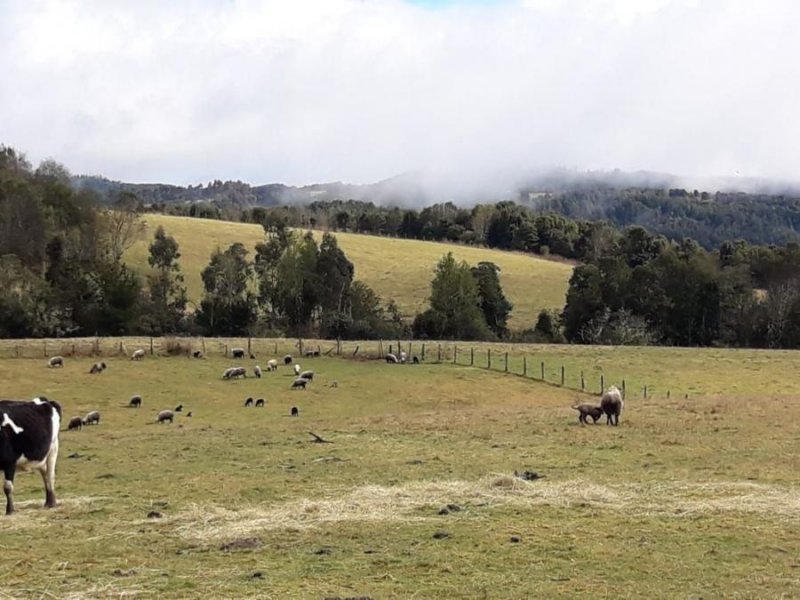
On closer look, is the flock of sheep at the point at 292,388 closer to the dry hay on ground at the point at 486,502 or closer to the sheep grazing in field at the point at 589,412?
the sheep grazing in field at the point at 589,412

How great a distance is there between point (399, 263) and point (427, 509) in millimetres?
114748

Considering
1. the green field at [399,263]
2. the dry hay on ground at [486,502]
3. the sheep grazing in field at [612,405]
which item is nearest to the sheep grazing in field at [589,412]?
the sheep grazing in field at [612,405]

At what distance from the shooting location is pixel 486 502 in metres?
16.5

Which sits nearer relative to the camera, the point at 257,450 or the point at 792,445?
the point at 792,445

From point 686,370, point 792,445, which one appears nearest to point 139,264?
point 686,370

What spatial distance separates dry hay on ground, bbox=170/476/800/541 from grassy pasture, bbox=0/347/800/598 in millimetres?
70

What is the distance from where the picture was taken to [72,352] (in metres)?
55.0

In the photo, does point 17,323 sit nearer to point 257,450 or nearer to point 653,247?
point 257,450

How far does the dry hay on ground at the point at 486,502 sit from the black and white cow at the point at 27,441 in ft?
11.0

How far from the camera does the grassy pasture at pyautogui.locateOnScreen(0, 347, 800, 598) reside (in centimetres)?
1133

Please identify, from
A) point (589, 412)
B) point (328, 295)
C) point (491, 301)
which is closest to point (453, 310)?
point (491, 301)

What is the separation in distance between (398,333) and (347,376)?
33.7m

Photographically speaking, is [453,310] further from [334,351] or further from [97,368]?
[97,368]

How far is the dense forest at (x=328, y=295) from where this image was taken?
77188 millimetres
